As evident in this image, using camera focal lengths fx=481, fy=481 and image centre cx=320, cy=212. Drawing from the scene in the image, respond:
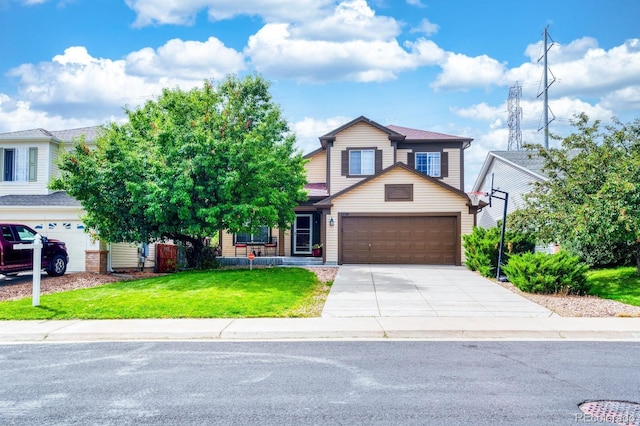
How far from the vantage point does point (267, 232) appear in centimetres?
→ 2450

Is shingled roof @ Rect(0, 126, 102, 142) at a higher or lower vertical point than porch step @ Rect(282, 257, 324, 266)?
higher

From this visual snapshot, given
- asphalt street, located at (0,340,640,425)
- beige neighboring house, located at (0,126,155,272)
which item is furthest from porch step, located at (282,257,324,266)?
asphalt street, located at (0,340,640,425)

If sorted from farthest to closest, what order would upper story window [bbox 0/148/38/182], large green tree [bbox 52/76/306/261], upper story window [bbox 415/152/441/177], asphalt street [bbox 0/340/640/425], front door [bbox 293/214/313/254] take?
upper story window [bbox 415/152/441/177]
front door [bbox 293/214/313/254]
upper story window [bbox 0/148/38/182]
large green tree [bbox 52/76/306/261]
asphalt street [bbox 0/340/640/425]

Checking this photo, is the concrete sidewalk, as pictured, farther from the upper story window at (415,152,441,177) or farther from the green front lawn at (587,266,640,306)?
the upper story window at (415,152,441,177)

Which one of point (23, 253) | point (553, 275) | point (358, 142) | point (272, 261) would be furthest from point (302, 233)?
point (553, 275)

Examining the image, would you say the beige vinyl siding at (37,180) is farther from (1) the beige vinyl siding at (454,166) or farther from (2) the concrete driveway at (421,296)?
(1) the beige vinyl siding at (454,166)

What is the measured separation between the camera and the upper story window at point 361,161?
24453mm

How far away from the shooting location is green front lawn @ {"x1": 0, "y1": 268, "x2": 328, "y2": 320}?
10539mm

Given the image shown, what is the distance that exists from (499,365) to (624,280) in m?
10.7

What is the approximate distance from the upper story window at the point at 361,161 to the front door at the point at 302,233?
3.28m

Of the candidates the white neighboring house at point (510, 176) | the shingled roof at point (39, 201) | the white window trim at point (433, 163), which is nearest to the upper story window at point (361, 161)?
the white window trim at point (433, 163)

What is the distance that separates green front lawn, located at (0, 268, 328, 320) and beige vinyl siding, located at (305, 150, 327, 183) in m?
11.8

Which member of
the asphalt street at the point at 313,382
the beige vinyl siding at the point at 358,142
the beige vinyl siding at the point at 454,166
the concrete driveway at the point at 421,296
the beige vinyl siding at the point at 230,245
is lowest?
the asphalt street at the point at 313,382

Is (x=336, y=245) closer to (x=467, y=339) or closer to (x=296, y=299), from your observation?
(x=296, y=299)
